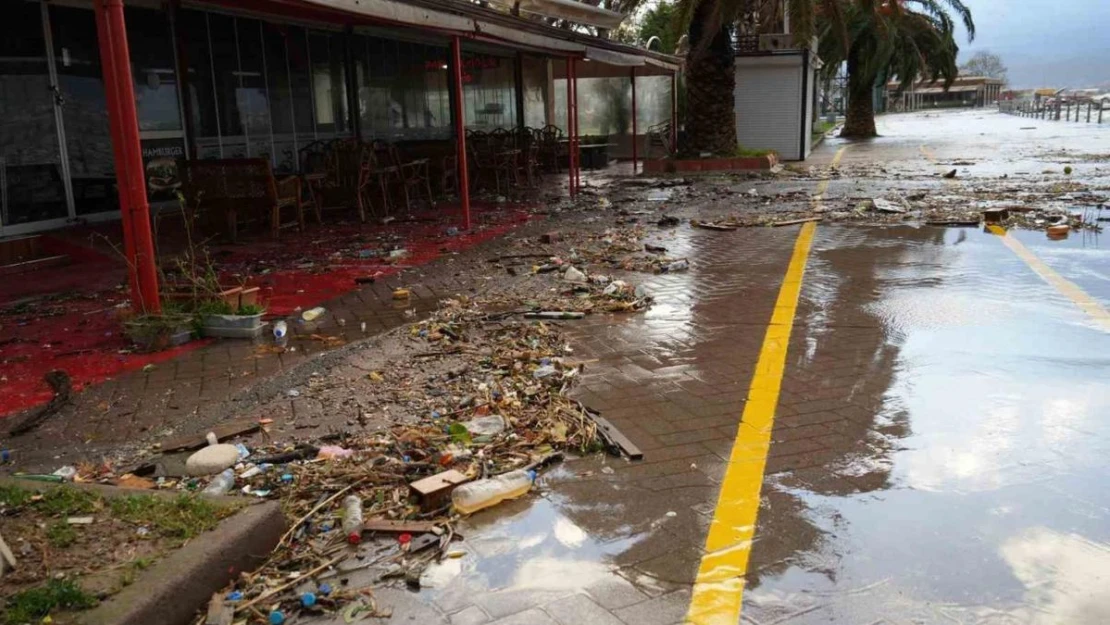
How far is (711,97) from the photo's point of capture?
21.1m

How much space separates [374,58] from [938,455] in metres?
14.6

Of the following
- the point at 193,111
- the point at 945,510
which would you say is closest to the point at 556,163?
the point at 193,111

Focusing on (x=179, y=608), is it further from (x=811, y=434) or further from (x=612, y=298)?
(x=612, y=298)

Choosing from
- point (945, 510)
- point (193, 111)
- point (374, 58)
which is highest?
point (374, 58)

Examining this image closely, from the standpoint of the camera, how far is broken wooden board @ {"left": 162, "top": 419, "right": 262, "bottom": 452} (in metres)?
4.38

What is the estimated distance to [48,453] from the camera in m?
4.37

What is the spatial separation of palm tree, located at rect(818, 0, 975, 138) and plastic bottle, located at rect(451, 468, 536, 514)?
3075 cm

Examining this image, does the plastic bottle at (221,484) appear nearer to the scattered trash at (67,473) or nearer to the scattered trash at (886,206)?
the scattered trash at (67,473)

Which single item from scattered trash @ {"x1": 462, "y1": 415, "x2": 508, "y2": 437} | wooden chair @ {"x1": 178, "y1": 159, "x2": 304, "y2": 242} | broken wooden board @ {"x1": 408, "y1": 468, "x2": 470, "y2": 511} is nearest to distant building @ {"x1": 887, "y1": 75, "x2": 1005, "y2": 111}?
wooden chair @ {"x1": 178, "y1": 159, "x2": 304, "y2": 242}

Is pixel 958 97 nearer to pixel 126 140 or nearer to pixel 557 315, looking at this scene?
pixel 557 315

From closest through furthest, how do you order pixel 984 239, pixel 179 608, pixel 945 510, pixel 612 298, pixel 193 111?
1. pixel 179 608
2. pixel 945 510
3. pixel 612 298
4. pixel 984 239
5. pixel 193 111

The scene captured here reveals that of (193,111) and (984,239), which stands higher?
(193,111)

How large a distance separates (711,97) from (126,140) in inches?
668

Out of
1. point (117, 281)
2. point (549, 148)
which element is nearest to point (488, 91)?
point (549, 148)
